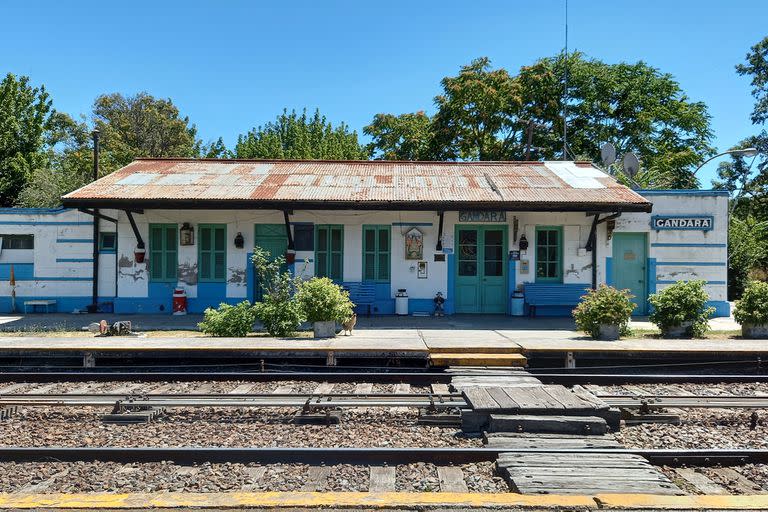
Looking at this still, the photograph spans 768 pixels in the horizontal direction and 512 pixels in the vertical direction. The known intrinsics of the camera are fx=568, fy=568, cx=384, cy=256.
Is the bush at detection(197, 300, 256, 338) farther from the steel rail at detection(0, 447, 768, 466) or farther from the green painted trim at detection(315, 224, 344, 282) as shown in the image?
the steel rail at detection(0, 447, 768, 466)

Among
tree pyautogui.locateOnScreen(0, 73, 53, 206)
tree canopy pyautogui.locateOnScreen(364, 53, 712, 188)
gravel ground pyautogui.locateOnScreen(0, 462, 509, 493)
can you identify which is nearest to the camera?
gravel ground pyautogui.locateOnScreen(0, 462, 509, 493)

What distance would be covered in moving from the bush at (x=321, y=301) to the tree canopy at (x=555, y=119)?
21.6 meters

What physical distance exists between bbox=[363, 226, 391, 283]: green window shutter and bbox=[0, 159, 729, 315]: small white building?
3cm

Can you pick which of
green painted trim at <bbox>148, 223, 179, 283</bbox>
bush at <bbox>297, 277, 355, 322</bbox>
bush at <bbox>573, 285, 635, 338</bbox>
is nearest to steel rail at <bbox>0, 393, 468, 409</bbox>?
bush at <bbox>297, 277, 355, 322</bbox>

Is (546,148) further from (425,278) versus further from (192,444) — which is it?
(192,444)

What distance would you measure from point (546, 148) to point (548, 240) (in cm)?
1796

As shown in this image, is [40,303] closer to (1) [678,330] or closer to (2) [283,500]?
(2) [283,500]

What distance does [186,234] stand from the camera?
15508mm

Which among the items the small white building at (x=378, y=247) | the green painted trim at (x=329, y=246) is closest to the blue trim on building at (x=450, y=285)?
the small white building at (x=378, y=247)

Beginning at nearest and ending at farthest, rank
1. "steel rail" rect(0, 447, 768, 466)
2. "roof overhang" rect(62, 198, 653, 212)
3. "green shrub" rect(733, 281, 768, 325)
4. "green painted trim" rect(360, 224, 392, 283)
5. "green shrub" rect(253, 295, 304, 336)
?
"steel rail" rect(0, 447, 768, 466) → "green shrub" rect(253, 295, 304, 336) → "green shrub" rect(733, 281, 768, 325) → "roof overhang" rect(62, 198, 653, 212) → "green painted trim" rect(360, 224, 392, 283)

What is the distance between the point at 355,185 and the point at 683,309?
28.5 feet

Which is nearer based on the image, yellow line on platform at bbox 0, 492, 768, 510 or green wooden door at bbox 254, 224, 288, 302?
yellow line on platform at bbox 0, 492, 768, 510

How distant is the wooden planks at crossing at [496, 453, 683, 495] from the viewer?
4.39 m

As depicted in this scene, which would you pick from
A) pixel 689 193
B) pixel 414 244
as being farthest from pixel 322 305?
pixel 689 193
